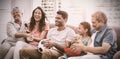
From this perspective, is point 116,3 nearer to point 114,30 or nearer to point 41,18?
point 114,30

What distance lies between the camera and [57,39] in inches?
128

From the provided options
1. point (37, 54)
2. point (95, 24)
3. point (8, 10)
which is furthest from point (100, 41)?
point (8, 10)

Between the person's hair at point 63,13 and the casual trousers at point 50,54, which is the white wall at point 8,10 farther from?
the casual trousers at point 50,54

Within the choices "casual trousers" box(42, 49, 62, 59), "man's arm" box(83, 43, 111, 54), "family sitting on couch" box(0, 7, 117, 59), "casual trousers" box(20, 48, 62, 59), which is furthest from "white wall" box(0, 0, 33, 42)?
"man's arm" box(83, 43, 111, 54)

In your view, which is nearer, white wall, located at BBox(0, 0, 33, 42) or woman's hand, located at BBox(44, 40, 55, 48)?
woman's hand, located at BBox(44, 40, 55, 48)

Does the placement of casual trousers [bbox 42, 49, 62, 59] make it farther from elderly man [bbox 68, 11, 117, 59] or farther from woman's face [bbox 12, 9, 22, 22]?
woman's face [bbox 12, 9, 22, 22]

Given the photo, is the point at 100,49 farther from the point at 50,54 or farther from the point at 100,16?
the point at 50,54

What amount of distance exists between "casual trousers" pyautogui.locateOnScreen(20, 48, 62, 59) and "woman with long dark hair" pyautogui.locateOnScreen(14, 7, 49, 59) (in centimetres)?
6

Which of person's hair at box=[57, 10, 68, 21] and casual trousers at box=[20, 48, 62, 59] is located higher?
person's hair at box=[57, 10, 68, 21]

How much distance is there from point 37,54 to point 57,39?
1.08ft

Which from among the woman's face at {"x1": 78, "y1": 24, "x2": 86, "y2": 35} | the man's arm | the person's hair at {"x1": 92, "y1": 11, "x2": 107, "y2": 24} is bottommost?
the man's arm

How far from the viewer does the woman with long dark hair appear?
3309 millimetres

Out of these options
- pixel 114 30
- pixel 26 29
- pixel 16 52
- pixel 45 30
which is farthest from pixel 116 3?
pixel 16 52

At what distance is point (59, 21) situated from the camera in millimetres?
3279
